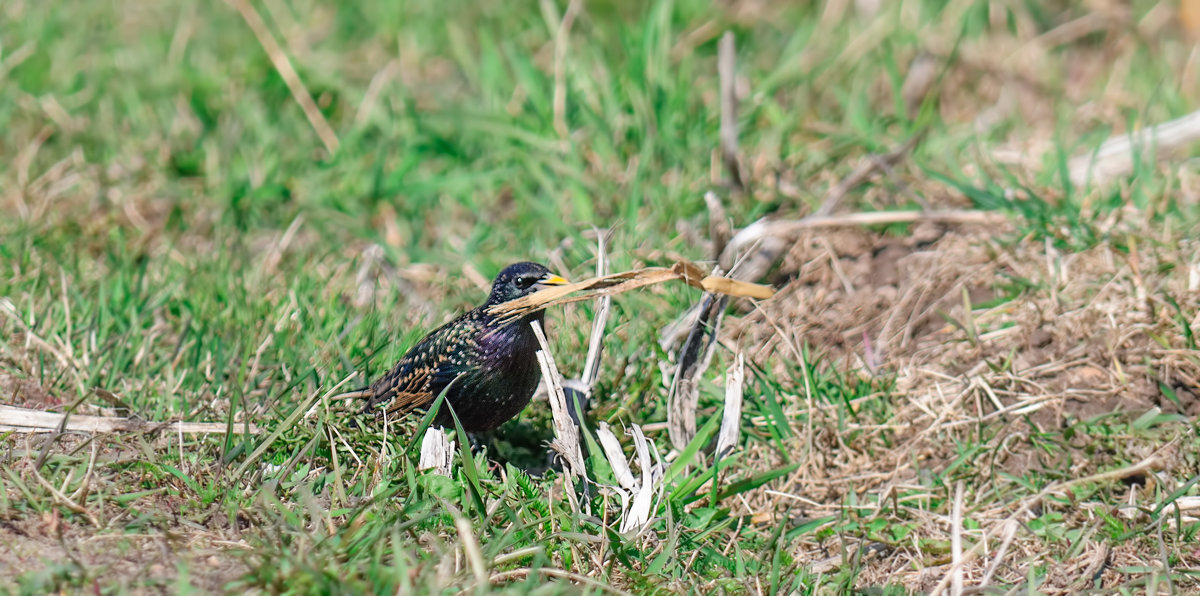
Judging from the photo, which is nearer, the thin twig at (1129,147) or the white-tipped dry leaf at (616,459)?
the white-tipped dry leaf at (616,459)

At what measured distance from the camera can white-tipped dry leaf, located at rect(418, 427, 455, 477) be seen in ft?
10.1

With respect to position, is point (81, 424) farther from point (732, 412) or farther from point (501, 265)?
point (501, 265)

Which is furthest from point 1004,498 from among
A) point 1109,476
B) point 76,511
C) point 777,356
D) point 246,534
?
point 76,511

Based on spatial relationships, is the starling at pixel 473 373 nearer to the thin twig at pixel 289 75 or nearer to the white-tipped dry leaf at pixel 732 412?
the white-tipped dry leaf at pixel 732 412

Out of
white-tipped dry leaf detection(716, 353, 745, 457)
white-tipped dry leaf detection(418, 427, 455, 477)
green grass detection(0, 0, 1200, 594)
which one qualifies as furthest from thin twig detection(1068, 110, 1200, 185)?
white-tipped dry leaf detection(418, 427, 455, 477)

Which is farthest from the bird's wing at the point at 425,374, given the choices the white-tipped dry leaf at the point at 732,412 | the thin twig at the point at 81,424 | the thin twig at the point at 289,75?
the thin twig at the point at 289,75

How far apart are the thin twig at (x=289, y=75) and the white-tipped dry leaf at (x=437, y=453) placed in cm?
250

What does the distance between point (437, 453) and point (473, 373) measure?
27cm

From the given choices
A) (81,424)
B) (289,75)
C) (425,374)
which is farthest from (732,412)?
(289,75)

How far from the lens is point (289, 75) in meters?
5.52

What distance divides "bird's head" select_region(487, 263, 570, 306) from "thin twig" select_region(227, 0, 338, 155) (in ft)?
6.90

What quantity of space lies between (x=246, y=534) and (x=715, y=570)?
3.91 ft

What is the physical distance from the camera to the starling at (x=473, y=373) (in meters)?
3.26

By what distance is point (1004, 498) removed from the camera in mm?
3420
